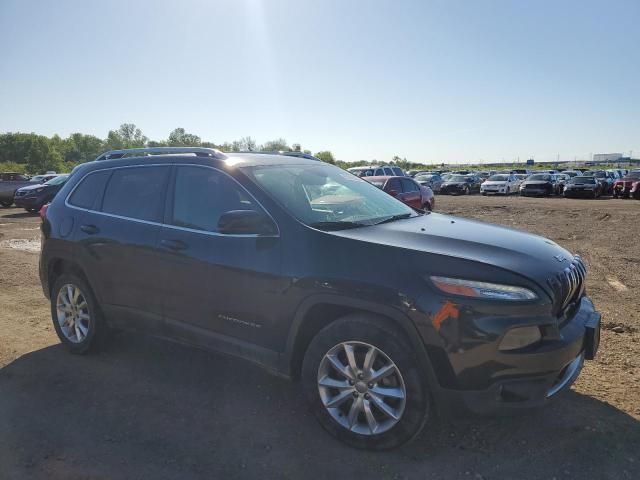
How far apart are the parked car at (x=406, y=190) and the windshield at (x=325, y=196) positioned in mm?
9913

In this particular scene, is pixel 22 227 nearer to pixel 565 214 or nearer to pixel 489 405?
pixel 489 405

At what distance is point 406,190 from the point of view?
593 inches

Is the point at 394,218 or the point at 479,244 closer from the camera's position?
the point at 479,244

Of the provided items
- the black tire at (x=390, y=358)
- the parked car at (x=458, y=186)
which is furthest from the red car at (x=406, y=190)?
the parked car at (x=458, y=186)

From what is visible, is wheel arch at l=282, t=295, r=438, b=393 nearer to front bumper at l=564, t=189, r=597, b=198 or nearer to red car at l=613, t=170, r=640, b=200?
red car at l=613, t=170, r=640, b=200

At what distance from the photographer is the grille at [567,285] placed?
2849mm

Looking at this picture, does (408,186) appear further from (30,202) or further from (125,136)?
(125,136)

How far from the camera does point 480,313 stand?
2631 millimetres

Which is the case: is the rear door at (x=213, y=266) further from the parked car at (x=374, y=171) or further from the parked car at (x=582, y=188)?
the parked car at (x=582, y=188)

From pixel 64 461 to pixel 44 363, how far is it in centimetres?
178

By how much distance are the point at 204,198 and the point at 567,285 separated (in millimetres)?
2536

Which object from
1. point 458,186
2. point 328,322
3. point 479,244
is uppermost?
point 479,244

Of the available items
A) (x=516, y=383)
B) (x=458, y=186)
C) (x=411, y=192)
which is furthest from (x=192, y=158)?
(x=458, y=186)

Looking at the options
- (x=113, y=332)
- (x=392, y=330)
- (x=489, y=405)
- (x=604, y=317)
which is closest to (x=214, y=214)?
(x=392, y=330)
